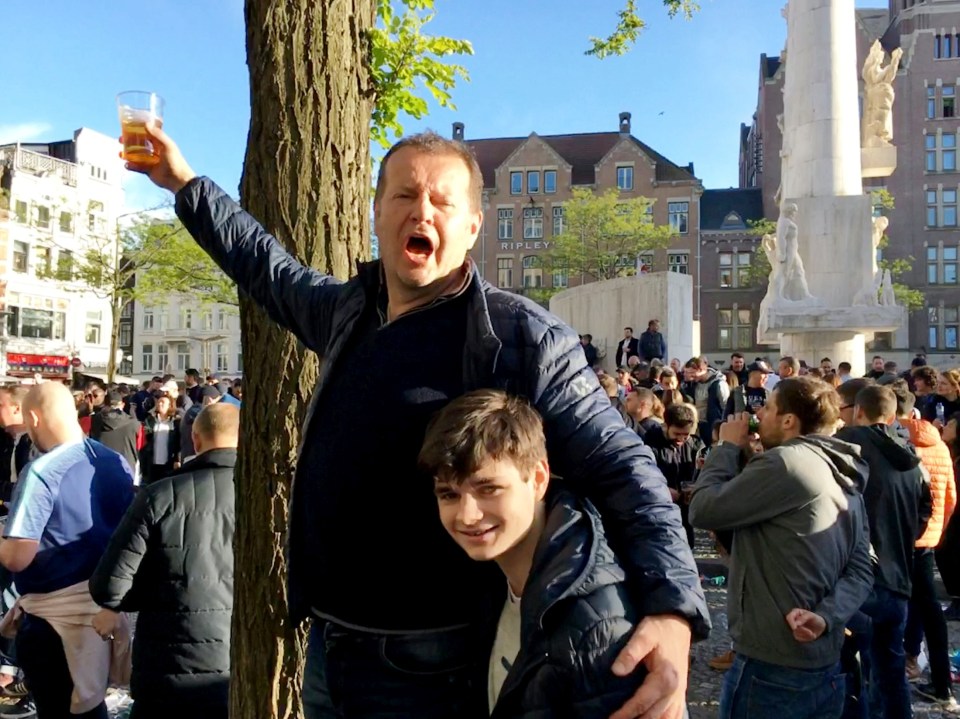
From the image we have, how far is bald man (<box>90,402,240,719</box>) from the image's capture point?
3445 millimetres

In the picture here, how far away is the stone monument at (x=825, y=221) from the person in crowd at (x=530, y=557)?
1624 centimetres

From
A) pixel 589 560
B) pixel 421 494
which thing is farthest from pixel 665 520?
pixel 421 494

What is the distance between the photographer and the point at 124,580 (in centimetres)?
343

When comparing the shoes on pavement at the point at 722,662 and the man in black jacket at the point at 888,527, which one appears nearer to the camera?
the man in black jacket at the point at 888,527

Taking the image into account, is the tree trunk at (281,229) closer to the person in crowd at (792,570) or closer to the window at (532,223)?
the person in crowd at (792,570)

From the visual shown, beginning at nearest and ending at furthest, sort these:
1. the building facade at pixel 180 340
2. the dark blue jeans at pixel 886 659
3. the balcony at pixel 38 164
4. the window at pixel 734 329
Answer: the dark blue jeans at pixel 886 659 → the balcony at pixel 38 164 → the window at pixel 734 329 → the building facade at pixel 180 340

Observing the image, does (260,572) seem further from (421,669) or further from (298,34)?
(298,34)

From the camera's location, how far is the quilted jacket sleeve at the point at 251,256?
2.31 metres

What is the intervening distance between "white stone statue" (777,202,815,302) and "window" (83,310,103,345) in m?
46.0

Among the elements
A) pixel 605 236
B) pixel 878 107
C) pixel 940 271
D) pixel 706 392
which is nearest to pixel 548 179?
pixel 605 236

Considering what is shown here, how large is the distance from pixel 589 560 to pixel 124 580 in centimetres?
243

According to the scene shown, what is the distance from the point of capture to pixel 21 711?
5.29 m

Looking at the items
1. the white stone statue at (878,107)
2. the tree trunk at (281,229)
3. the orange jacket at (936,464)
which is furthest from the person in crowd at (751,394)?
the white stone statue at (878,107)

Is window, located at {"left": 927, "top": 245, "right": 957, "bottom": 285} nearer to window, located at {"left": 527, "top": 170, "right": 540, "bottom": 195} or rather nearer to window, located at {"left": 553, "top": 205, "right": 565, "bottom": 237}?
window, located at {"left": 553, "top": 205, "right": 565, "bottom": 237}
